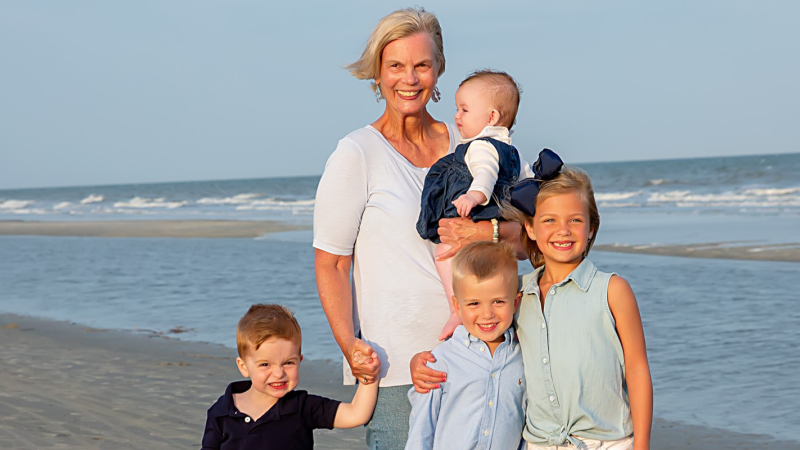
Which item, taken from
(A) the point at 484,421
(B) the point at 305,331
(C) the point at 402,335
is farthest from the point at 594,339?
(B) the point at 305,331

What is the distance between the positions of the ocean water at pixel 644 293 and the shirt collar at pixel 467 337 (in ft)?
10.8

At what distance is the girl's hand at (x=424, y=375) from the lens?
2.61m

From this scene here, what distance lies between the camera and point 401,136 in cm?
295

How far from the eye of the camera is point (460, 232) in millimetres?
2811

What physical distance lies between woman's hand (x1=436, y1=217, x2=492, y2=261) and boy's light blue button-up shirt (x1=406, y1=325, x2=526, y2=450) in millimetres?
276

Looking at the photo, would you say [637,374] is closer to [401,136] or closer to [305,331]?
[401,136]

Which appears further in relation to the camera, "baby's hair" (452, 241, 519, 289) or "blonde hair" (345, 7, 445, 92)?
"blonde hair" (345, 7, 445, 92)

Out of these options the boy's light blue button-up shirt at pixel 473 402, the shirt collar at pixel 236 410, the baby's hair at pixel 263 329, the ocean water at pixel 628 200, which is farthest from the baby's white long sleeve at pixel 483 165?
the ocean water at pixel 628 200

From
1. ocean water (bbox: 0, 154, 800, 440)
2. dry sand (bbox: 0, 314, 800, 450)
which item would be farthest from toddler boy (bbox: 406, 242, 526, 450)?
ocean water (bbox: 0, 154, 800, 440)

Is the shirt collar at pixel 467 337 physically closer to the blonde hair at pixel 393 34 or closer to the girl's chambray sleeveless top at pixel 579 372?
the girl's chambray sleeveless top at pixel 579 372

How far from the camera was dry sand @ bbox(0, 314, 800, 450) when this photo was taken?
5.53 metres

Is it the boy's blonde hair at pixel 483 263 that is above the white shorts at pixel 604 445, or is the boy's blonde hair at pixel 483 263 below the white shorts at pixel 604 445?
above

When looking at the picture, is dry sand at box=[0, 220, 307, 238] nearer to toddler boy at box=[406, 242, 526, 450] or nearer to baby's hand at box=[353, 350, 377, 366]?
baby's hand at box=[353, 350, 377, 366]

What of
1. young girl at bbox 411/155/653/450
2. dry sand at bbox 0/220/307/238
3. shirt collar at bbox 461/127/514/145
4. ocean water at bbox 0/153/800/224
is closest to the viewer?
young girl at bbox 411/155/653/450
